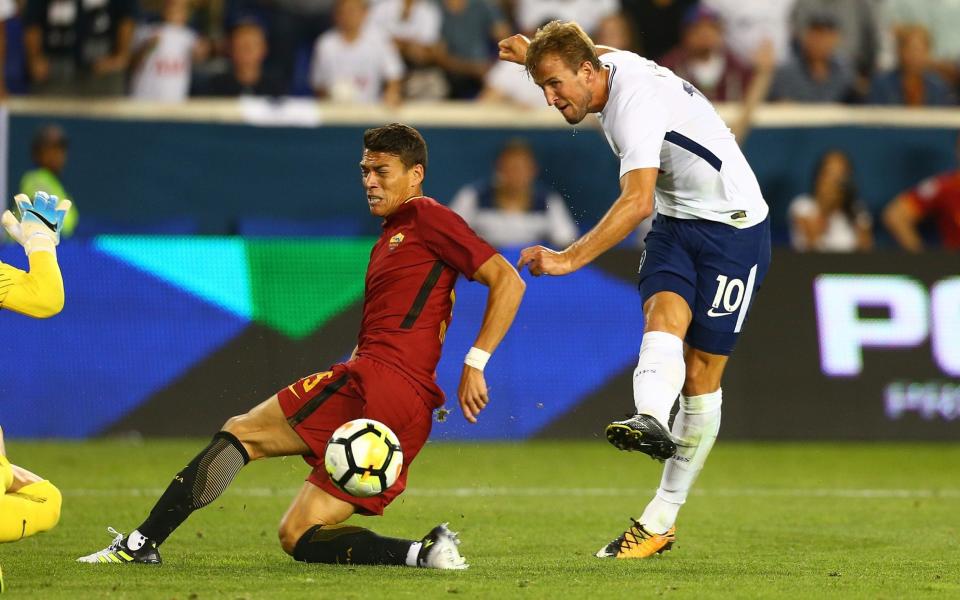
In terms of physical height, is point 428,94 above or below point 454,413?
above

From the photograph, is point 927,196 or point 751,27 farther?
point 751,27

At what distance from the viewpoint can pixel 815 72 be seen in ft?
49.2

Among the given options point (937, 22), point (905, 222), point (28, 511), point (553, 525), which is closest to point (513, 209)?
point (905, 222)

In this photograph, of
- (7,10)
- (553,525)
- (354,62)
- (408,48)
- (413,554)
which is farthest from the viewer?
(408,48)

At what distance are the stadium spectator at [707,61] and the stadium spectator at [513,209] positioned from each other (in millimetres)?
2108

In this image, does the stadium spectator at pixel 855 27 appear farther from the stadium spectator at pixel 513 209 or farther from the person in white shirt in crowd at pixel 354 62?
the person in white shirt in crowd at pixel 354 62

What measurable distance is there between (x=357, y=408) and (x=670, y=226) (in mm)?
1688

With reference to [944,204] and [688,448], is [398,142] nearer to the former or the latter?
[688,448]

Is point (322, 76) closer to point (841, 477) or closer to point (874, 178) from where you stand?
point (874, 178)

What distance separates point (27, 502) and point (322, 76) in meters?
9.50

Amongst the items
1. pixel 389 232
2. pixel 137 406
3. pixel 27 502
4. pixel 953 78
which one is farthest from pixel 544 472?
pixel 953 78

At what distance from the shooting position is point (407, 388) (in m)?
6.10

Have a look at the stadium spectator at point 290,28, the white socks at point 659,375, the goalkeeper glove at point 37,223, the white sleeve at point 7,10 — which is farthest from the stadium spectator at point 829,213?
the goalkeeper glove at point 37,223

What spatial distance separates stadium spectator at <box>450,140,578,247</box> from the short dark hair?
265 inches
